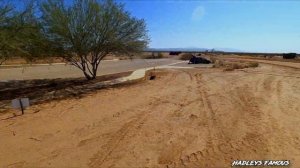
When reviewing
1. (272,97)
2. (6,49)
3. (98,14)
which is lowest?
(272,97)

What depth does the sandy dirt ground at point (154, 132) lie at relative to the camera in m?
7.38

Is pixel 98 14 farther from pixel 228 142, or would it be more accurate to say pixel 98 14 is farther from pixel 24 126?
pixel 228 142

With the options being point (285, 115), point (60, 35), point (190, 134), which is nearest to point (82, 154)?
point (190, 134)

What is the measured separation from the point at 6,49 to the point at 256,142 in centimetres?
1140

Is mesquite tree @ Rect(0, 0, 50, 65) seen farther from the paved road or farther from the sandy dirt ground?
the paved road

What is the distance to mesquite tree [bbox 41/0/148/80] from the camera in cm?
2102

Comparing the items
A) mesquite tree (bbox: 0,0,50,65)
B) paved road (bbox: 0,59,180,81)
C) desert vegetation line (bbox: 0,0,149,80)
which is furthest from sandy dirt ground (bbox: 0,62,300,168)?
paved road (bbox: 0,59,180,81)

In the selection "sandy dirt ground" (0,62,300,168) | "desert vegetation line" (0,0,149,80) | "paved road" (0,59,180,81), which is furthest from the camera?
"paved road" (0,59,180,81)

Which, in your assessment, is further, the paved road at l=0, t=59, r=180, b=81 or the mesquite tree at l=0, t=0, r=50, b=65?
the paved road at l=0, t=59, r=180, b=81

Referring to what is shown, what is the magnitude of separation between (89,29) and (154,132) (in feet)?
46.2

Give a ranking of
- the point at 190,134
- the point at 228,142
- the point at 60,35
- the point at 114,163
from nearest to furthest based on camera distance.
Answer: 1. the point at 114,163
2. the point at 228,142
3. the point at 190,134
4. the point at 60,35

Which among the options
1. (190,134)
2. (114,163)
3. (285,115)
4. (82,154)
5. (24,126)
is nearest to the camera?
(114,163)

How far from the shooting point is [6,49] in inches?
605

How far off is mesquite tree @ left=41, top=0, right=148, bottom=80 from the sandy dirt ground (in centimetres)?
756
